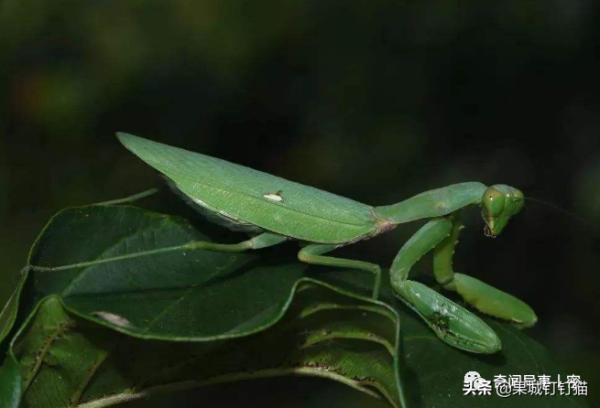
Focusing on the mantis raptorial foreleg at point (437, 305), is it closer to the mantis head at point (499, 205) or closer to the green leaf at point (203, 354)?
the mantis head at point (499, 205)

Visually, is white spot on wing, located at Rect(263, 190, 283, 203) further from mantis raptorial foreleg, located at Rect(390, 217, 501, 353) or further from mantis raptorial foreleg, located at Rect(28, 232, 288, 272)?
mantis raptorial foreleg, located at Rect(390, 217, 501, 353)

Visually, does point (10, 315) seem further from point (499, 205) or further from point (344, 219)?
point (499, 205)

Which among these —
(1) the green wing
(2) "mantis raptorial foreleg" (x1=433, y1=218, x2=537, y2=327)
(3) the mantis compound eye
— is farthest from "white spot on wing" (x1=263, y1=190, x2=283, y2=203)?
(3) the mantis compound eye

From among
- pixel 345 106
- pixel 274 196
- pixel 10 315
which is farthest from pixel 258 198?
pixel 345 106

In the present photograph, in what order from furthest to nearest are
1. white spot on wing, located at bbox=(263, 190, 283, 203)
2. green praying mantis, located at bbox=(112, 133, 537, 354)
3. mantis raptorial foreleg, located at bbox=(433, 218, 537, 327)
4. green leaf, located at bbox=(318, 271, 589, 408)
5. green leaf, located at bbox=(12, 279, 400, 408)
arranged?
mantis raptorial foreleg, located at bbox=(433, 218, 537, 327), white spot on wing, located at bbox=(263, 190, 283, 203), green praying mantis, located at bbox=(112, 133, 537, 354), green leaf, located at bbox=(318, 271, 589, 408), green leaf, located at bbox=(12, 279, 400, 408)

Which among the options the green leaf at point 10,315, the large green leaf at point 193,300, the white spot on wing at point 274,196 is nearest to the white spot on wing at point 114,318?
the large green leaf at point 193,300

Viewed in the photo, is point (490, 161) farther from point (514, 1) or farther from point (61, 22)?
point (61, 22)
